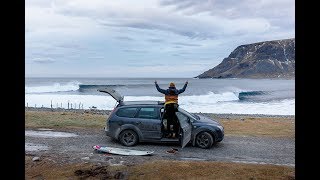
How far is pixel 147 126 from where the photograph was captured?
1359 centimetres

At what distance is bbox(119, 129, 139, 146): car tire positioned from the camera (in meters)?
13.7

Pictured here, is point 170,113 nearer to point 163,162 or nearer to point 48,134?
point 163,162

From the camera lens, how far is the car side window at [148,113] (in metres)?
13.7

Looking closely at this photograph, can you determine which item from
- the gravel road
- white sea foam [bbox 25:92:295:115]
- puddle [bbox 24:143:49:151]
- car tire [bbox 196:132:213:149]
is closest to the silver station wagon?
car tire [bbox 196:132:213:149]

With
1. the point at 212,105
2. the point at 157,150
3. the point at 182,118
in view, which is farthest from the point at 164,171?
the point at 212,105

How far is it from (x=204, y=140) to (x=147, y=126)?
2.24m

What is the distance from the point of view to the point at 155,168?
33.7ft

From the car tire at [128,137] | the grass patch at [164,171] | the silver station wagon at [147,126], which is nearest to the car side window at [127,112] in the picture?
the silver station wagon at [147,126]

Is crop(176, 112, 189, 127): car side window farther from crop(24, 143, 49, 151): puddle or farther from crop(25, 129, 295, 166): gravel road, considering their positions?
crop(24, 143, 49, 151): puddle

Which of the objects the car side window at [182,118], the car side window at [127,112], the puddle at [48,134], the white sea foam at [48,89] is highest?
the white sea foam at [48,89]

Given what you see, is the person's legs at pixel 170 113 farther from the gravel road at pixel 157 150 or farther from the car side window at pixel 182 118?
the gravel road at pixel 157 150
